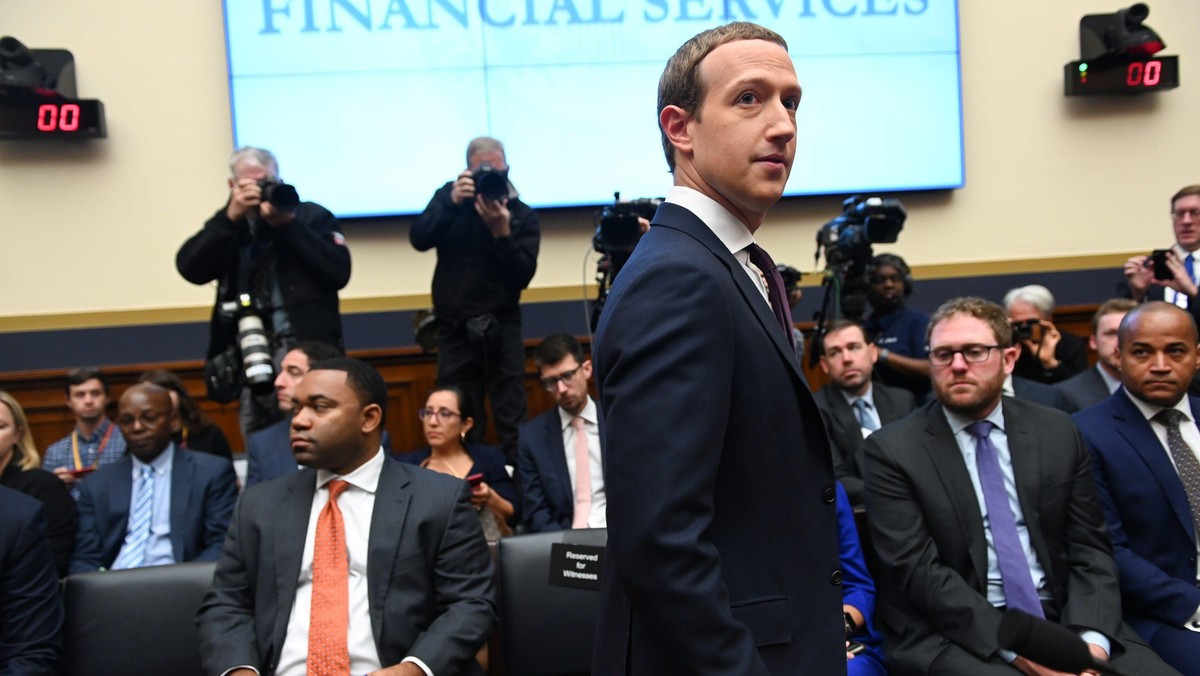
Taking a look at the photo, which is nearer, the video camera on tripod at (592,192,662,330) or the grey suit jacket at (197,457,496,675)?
the grey suit jacket at (197,457,496,675)

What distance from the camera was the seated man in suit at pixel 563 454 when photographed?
3.58 m

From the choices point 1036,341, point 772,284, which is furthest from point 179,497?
point 1036,341

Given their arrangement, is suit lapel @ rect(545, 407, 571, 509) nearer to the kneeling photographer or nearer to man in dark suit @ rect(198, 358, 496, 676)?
the kneeling photographer

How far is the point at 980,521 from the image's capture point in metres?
2.46

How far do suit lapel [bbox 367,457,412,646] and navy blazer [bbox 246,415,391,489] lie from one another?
0.89 meters

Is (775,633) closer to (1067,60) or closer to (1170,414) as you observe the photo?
(1170,414)

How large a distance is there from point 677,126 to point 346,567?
1489mm

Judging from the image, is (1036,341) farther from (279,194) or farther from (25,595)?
(25,595)

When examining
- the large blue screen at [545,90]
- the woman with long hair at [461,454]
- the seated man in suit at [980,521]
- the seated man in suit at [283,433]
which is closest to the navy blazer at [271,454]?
the seated man in suit at [283,433]

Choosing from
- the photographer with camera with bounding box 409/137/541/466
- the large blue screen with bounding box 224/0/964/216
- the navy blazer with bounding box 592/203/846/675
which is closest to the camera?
the navy blazer with bounding box 592/203/846/675

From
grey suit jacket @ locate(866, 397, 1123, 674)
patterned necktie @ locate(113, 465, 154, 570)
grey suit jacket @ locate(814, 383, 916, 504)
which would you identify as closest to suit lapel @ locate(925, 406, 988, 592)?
grey suit jacket @ locate(866, 397, 1123, 674)

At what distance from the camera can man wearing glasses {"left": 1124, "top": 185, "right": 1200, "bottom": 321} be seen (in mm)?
3783

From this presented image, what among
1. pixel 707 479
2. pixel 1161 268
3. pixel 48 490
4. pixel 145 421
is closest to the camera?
pixel 707 479

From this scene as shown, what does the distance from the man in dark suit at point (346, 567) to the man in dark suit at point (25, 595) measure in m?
0.41
